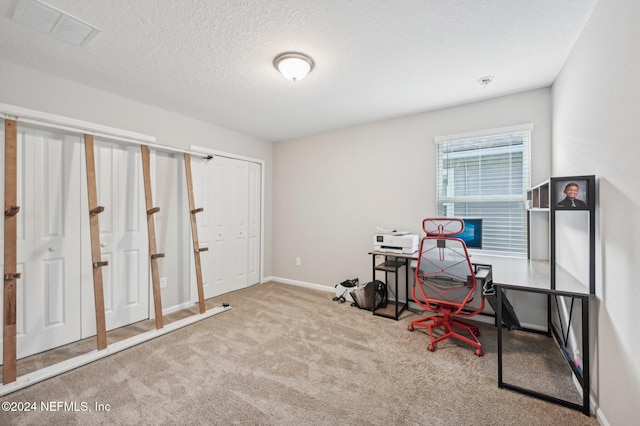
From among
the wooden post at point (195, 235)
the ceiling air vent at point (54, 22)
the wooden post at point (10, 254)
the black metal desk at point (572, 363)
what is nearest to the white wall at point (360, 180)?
the black metal desk at point (572, 363)

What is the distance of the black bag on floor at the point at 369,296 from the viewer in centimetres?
328

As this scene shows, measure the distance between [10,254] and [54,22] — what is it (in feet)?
5.45

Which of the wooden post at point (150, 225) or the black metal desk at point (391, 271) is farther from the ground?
the wooden post at point (150, 225)

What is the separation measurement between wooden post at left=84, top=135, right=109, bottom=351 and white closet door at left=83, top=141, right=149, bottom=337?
0.34 m

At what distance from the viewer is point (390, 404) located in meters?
1.72

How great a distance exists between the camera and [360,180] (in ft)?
12.6

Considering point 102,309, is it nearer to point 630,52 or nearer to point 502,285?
point 502,285

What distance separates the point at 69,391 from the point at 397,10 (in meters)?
3.37

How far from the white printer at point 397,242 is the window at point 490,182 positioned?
0.54 meters

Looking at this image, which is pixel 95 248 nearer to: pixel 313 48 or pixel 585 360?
pixel 313 48

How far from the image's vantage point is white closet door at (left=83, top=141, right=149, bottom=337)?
106 inches

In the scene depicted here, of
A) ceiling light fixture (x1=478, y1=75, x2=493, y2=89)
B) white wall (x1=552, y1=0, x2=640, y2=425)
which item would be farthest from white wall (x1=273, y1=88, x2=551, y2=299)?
white wall (x1=552, y1=0, x2=640, y2=425)

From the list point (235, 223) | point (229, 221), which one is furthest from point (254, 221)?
point (229, 221)

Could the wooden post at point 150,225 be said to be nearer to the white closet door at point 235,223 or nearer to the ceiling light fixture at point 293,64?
the white closet door at point 235,223
